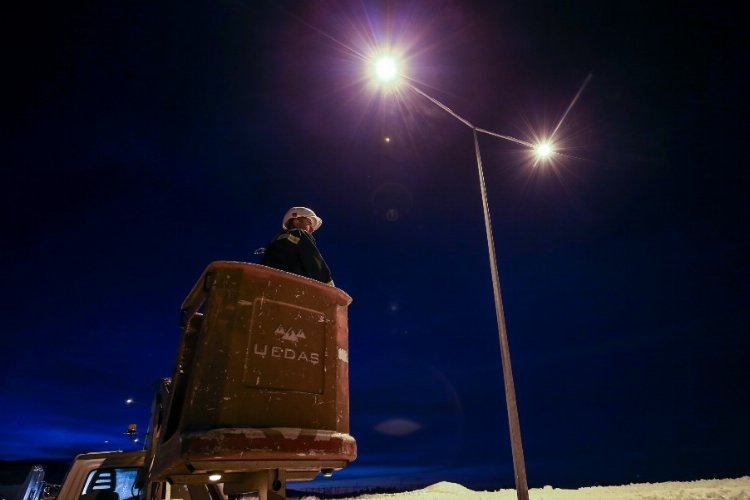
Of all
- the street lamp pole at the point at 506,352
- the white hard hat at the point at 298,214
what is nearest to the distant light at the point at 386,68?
the street lamp pole at the point at 506,352

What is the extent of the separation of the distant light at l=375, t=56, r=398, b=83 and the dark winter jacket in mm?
8066

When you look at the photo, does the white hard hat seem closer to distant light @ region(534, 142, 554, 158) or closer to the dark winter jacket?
the dark winter jacket

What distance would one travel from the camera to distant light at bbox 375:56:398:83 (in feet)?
34.0

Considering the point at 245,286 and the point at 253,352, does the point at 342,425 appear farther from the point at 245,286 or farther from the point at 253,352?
the point at 245,286

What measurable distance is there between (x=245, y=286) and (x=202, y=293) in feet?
1.15

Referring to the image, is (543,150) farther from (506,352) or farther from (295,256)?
(295,256)

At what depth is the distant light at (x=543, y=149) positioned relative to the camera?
11.2 m

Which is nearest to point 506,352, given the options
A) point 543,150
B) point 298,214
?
point 543,150

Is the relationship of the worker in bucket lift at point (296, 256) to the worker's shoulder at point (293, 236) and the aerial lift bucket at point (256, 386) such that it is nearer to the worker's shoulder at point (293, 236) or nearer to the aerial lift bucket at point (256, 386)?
the worker's shoulder at point (293, 236)

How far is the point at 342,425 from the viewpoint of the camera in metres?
2.94

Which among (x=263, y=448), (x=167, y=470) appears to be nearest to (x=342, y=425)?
(x=263, y=448)

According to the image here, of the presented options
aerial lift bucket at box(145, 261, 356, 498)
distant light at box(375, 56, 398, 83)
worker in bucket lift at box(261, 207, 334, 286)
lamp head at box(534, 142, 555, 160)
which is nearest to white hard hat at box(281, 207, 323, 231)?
worker in bucket lift at box(261, 207, 334, 286)

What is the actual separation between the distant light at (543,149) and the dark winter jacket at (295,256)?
30.5ft

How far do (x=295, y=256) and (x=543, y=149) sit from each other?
9.70 meters
